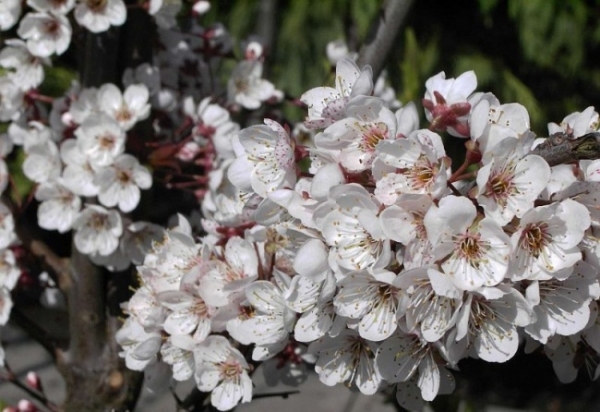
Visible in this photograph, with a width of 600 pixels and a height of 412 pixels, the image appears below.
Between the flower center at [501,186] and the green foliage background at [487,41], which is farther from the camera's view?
the green foliage background at [487,41]

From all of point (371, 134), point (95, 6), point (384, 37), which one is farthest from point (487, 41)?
point (371, 134)

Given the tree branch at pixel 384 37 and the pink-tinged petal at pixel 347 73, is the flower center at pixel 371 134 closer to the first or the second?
the pink-tinged petal at pixel 347 73

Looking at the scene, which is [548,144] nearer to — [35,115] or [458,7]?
[35,115]

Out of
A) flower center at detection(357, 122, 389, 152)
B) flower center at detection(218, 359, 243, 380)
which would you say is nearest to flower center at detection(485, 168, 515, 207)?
flower center at detection(357, 122, 389, 152)

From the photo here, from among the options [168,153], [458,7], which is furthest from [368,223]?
[458,7]

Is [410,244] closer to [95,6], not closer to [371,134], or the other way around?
[371,134]

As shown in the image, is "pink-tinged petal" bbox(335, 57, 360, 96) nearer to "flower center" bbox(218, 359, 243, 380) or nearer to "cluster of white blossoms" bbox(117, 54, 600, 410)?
"cluster of white blossoms" bbox(117, 54, 600, 410)

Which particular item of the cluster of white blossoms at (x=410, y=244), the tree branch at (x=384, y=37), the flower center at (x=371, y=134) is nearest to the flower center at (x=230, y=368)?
the cluster of white blossoms at (x=410, y=244)

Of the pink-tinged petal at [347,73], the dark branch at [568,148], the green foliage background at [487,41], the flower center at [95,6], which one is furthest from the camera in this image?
the green foliage background at [487,41]
